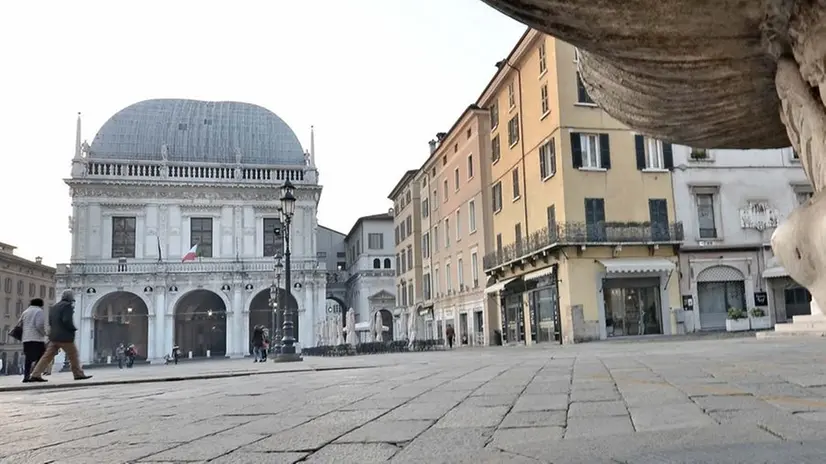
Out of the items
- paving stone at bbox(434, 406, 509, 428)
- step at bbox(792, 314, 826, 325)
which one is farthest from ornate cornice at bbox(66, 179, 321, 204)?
paving stone at bbox(434, 406, 509, 428)

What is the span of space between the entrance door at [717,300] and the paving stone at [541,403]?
949 inches

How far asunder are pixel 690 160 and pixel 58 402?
26.0 meters

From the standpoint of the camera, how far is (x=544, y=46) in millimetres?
28391

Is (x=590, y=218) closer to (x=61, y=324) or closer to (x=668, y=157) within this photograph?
(x=668, y=157)

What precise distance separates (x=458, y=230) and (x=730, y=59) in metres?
38.0

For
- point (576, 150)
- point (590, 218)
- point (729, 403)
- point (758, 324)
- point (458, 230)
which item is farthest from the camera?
point (458, 230)

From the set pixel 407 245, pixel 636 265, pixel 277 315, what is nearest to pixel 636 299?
pixel 636 265

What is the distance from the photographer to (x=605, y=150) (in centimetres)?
2723

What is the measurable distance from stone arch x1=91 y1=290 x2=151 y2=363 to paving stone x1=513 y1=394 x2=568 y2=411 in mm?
48838

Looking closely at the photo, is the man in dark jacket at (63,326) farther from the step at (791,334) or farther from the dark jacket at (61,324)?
the step at (791,334)

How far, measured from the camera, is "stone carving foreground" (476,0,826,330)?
2576mm

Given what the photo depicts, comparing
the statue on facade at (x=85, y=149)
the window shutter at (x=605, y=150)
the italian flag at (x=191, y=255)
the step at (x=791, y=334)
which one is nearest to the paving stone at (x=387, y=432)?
the step at (x=791, y=334)

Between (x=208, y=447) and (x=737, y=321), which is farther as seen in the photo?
(x=737, y=321)

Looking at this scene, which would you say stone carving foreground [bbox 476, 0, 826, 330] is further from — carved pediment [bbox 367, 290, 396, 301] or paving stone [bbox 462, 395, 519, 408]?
carved pediment [bbox 367, 290, 396, 301]
